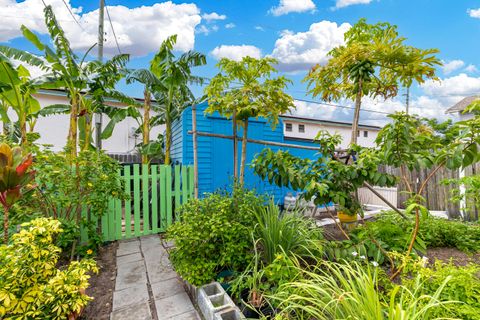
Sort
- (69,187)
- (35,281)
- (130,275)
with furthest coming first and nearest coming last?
1. (69,187)
2. (130,275)
3. (35,281)

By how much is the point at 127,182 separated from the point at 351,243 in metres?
3.81

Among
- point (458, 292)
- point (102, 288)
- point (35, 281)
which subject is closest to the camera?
point (458, 292)

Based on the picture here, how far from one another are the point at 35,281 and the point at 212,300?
1.39 metres

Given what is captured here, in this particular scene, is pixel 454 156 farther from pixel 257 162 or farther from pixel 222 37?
pixel 222 37

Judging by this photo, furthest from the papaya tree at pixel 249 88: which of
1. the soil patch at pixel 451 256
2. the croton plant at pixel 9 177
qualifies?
the soil patch at pixel 451 256

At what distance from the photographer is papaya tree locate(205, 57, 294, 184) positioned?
332 centimetres

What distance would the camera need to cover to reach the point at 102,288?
2621 millimetres

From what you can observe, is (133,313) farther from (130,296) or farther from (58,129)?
(58,129)

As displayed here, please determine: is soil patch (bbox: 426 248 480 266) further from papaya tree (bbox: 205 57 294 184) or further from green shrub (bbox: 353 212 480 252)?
papaya tree (bbox: 205 57 294 184)

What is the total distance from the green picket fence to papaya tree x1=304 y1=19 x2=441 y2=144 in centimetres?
319

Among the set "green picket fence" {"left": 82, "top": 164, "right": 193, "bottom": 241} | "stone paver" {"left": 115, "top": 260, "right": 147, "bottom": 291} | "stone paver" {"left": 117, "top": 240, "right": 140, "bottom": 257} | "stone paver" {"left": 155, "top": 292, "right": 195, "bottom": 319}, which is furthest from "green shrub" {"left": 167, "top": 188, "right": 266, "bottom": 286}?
"green picket fence" {"left": 82, "top": 164, "right": 193, "bottom": 241}

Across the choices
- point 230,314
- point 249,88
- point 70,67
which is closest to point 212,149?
point 249,88

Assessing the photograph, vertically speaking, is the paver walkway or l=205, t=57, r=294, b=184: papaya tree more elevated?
l=205, t=57, r=294, b=184: papaya tree

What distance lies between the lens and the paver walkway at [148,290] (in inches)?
85.7
